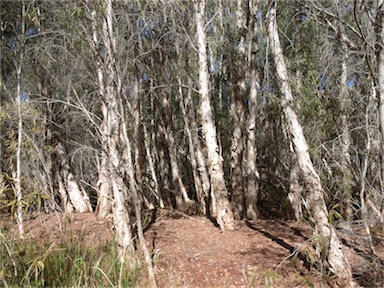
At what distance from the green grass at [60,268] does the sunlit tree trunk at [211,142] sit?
339cm

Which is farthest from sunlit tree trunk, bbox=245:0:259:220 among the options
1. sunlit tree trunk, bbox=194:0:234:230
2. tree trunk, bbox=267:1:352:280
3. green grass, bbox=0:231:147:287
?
green grass, bbox=0:231:147:287

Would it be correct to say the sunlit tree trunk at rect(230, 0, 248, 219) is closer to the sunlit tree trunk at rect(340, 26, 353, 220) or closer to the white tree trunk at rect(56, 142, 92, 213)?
the sunlit tree trunk at rect(340, 26, 353, 220)

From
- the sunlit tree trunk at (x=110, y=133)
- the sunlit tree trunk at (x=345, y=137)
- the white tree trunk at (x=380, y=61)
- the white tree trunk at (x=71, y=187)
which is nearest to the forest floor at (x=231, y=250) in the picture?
the sunlit tree trunk at (x=110, y=133)

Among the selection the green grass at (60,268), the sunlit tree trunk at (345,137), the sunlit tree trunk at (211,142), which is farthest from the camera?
the sunlit tree trunk at (211,142)

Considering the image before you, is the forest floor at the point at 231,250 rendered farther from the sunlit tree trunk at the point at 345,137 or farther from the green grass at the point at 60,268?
the sunlit tree trunk at the point at 345,137

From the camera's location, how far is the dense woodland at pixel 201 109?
16.0 ft

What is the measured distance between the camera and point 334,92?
6906 mm

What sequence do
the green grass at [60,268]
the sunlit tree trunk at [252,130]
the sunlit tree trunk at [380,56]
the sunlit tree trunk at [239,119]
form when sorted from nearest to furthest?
the sunlit tree trunk at [380,56] → the green grass at [60,268] → the sunlit tree trunk at [252,130] → the sunlit tree trunk at [239,119]

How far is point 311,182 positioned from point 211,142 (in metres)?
2.41

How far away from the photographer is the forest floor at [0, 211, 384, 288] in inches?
189

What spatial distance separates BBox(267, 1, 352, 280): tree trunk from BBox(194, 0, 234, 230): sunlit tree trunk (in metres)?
→ 1.96

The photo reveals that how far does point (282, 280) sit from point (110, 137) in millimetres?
3118

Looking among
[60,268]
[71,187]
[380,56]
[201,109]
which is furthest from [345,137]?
[71,187]

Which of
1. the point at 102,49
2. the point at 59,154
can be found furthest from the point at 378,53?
the point at 59,154
